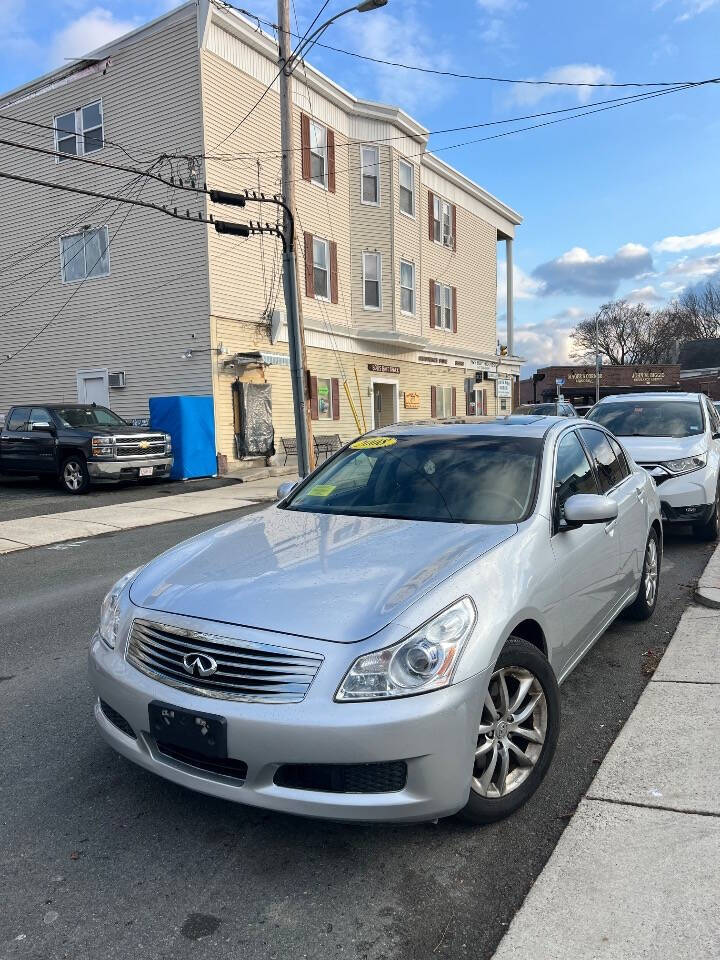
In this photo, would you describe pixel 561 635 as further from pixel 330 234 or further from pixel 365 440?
pixel 330 234

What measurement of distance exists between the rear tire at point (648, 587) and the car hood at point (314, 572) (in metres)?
2.33

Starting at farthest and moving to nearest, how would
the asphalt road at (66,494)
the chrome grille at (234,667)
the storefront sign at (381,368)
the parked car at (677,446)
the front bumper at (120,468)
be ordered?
the storefront sign at (381,368) → the front bumper at (120,468) → the asphalt road at (66,494) → the parked car at (677,446) → the chrome grille at (234,667)

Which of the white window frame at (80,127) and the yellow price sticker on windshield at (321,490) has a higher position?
the white window frame at (80,127)

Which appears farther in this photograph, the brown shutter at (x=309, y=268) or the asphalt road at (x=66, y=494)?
the brown shutter at (x=309, y=268)

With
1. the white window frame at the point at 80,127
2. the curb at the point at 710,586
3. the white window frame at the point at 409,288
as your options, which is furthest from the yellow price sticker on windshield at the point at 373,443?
the white window frame at the point at 409,288

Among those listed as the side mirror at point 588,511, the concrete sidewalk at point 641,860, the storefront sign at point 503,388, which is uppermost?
the storefront sign at point 503,388

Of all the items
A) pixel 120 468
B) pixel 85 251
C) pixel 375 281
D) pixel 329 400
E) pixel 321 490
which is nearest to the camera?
pixel 321 490

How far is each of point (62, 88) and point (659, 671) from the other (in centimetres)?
2113

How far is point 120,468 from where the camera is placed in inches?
578

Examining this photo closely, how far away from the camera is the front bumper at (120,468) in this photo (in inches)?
571

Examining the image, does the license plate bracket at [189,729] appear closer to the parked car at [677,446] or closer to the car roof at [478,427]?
the car roof at [478,427]

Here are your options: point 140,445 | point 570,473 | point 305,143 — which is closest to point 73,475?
point 140,445

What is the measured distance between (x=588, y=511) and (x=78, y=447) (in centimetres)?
1316

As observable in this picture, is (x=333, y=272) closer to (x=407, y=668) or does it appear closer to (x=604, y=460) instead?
(x=604, y=460)
